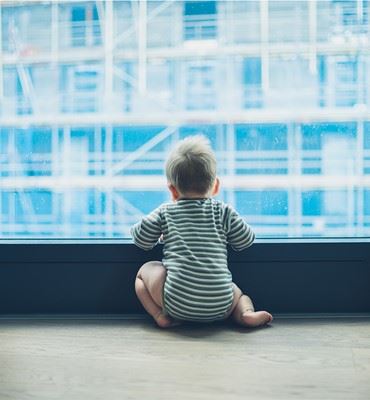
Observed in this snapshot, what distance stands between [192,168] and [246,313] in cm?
34

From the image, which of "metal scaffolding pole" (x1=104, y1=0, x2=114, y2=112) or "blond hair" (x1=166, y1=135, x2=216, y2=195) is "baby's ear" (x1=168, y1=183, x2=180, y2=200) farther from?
"metal scaffolding pole" (x1=104, y1=0, x2=114, y2=112)

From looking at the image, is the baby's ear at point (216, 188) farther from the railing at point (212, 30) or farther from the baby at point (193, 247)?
the railing at point (212, 30)

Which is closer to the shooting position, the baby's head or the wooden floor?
Result: the wooden floor

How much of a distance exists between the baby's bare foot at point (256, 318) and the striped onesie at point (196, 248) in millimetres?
48

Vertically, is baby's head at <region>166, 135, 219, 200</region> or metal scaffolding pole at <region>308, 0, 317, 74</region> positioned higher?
metal scaffolding pole at <region>308, 0, 317, 74</region>

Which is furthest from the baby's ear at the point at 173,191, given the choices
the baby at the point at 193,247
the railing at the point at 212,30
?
the railing at the point at 212,30

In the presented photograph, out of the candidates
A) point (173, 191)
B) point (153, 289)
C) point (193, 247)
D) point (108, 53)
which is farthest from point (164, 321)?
point (108, 53)

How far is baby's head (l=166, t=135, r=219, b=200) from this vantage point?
1.34 meters

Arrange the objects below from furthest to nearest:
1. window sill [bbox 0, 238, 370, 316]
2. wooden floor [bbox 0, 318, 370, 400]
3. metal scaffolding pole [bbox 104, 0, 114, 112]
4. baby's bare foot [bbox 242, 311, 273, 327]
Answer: metal scaffolding pole [bbox 104, 0, 114, 112] < window sill [bbox 0, 238, 370, 316] < baby's bare foot [bbox 242, 311, 273, 327] < wooden floor [bbox 0, 318, 370, 400]

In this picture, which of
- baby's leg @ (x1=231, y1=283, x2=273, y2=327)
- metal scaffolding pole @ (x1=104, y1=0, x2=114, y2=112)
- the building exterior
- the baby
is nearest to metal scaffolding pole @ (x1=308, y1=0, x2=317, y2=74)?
the building exterior

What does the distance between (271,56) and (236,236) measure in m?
0.48

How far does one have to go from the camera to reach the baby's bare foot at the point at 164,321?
1.29m

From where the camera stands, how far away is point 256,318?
1.28 m

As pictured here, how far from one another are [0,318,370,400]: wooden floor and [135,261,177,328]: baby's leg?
0.03 m
